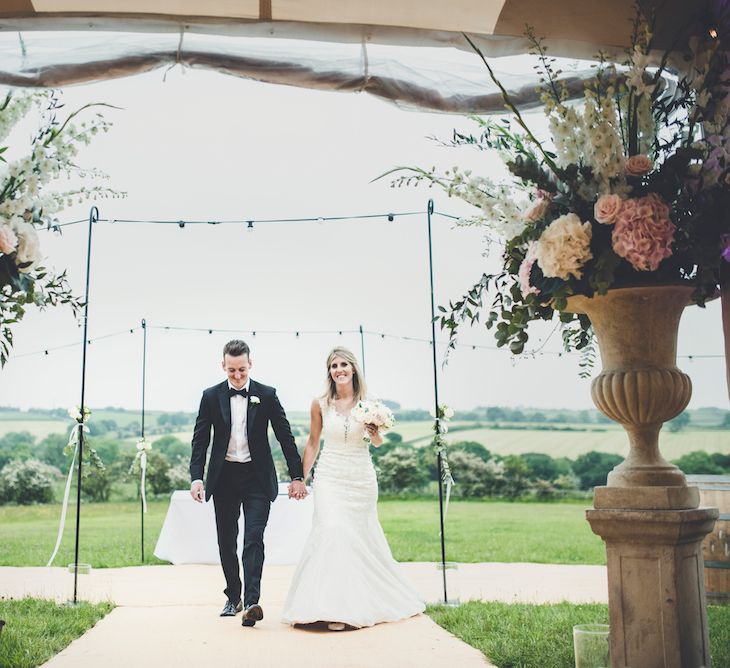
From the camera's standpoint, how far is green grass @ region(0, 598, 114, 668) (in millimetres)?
3406

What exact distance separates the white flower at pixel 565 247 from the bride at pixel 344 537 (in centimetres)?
228

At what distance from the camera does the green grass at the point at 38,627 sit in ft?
11.2

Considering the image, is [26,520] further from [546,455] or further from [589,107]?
[589,107]

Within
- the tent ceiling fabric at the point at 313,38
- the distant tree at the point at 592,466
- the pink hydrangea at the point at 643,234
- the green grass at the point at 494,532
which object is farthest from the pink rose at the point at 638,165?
the distant tree at the point at 592,466

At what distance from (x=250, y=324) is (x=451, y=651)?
1286 cm

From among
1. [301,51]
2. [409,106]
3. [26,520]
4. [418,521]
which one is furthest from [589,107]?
[26,520]

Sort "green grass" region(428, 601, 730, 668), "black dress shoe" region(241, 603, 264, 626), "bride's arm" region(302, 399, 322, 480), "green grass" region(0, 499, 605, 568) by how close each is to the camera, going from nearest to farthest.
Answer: "green grass" region(428, 601, 730, 668) < "black dress shoe" region(241, 603, 264, 626) < "bride's arm" region(302, 399, 322, 480) < "green grass" region(0, 499, 605, 568)


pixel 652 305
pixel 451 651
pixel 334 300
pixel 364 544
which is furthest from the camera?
pixel 334 300

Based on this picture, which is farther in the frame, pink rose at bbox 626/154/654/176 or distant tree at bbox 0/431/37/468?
distant tree at bbox 0/431/37/468

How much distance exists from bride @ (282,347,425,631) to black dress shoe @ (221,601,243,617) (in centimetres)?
38

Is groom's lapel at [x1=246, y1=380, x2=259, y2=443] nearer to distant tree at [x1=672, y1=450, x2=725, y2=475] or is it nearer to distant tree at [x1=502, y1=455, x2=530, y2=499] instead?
distant tree at [x1=672, y1=450, x2=725, y2=475]

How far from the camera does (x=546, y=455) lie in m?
15.7

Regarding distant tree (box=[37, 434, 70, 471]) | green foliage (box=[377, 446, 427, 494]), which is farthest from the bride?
distant tree (box=[37, 434, 70, 471])

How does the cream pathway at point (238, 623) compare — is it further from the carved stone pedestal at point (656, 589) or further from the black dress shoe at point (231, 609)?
the carved stone pedestal at point (656, 589)
